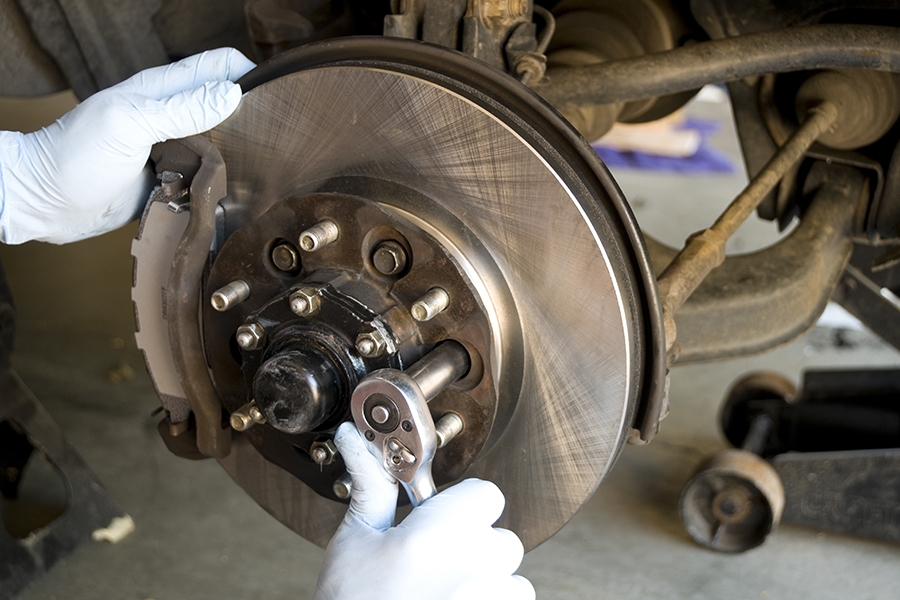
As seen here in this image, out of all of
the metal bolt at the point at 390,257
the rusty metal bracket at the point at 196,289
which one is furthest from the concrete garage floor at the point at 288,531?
the metal bolt at the point at 390,257

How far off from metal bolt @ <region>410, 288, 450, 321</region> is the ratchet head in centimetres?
5

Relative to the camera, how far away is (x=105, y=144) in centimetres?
A: 80

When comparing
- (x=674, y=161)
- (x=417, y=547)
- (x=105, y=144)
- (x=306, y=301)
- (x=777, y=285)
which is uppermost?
(x=105, y=144)

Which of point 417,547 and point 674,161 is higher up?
point 417,547

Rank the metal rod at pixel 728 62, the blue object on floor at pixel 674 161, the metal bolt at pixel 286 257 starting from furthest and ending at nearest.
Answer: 1. the blue object on floor at pixel 674 161
2. the metal rod at pixel 728 62
3. the metal bolt at pixel 286 257

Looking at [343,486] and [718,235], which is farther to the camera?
[718,235]

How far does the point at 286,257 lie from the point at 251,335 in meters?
0.08

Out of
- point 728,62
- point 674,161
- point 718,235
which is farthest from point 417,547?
point 674,161

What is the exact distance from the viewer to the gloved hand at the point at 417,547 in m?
0.69

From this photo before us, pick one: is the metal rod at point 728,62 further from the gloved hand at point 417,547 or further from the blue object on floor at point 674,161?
the blue object on floor at point 674,161

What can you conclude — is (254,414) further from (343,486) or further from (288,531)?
(288,531)

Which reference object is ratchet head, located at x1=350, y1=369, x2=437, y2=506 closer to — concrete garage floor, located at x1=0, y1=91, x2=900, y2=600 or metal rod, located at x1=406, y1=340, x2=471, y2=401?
metal rod, located at x1=406, y1=340, x2=471, y2=401

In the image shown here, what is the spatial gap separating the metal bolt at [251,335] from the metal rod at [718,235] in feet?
1.20

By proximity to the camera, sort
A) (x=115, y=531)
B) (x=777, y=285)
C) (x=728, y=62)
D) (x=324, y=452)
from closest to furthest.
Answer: (x=324, y=452) → (x=728, y=62) → (x=777, y=285) → (x=115, y=531)
